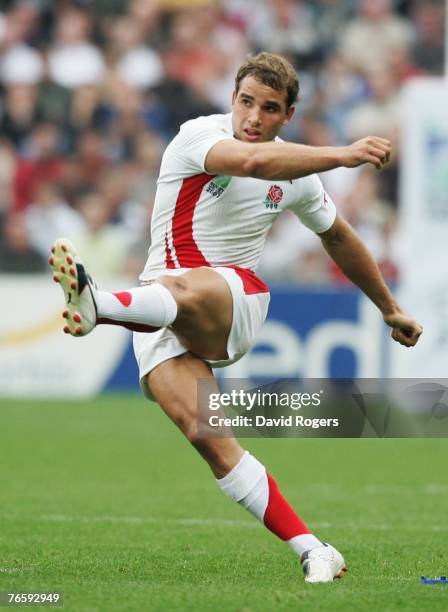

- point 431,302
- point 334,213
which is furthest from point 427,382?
Answer: point 431,302

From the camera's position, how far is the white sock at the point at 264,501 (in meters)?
5.90

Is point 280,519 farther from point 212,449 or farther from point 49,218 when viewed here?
point 49,218

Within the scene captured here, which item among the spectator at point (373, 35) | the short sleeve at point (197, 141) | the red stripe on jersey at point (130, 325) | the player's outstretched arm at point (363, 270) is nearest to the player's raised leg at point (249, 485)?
the red stripe on jersey at point (130, 325)

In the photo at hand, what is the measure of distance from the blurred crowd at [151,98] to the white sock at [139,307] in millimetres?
10265

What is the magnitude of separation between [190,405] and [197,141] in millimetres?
1203

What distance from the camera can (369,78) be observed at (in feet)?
61.9

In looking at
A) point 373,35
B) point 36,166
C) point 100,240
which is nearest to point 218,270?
point 100,240

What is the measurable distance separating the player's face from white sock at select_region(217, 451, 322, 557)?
149cm

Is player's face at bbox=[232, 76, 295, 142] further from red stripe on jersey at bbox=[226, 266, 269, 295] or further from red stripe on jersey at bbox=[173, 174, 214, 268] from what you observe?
red stripe on jersey at bbox=[226, 266, 269, 295]

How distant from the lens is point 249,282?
20.3ft

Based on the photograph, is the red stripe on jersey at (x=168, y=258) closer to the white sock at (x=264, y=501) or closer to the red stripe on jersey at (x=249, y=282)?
the red stripe on jersey at (x=249, y=282)

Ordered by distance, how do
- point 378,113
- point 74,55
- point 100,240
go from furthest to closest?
point 74,55
point 378,113
point 100,240

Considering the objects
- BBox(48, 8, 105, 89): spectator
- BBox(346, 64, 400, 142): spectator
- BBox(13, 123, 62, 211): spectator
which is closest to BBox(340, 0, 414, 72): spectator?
BBox(346, 64, 400, 142): spectator

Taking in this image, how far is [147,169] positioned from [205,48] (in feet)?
8.38
